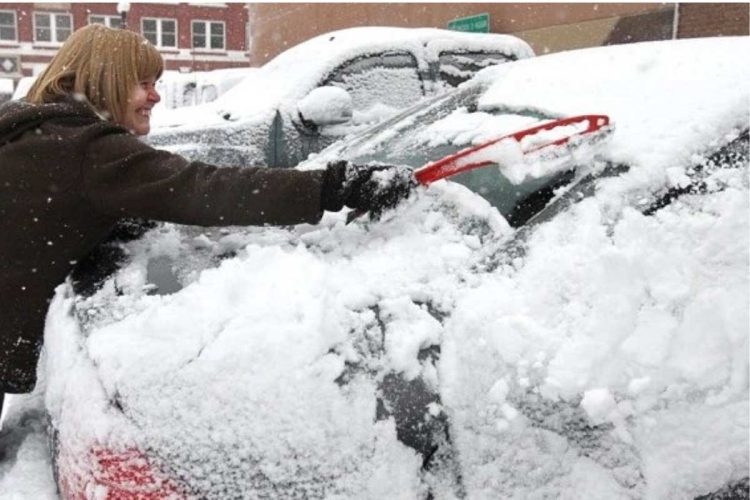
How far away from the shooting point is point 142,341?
4.97 feet

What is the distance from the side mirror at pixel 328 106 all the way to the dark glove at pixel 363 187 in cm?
345

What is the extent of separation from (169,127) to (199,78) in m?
10.1

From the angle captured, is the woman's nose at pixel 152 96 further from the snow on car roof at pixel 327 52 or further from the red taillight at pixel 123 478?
the snow on car roof at pixel 327 52

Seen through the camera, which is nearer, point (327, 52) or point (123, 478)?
point (123, 478)

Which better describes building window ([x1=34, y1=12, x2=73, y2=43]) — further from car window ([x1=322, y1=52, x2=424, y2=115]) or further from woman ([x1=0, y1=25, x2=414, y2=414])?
woman ([x1=0, y1=25, x2=414, y2=414])

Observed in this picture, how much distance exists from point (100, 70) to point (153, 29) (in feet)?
108

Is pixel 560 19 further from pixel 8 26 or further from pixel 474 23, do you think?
pixel 8 26

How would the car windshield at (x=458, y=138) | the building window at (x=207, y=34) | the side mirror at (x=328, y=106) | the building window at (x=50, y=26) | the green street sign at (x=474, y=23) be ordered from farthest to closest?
1. the building window at (x=207, y=34)
2. the building window at (x=50, y=26)
3. the green street sign at (x=474, y=23)
4. the side mirror at (x=328, y=106)
5. the car windshield at (x=458, y=138)

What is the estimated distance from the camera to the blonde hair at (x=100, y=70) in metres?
2.12

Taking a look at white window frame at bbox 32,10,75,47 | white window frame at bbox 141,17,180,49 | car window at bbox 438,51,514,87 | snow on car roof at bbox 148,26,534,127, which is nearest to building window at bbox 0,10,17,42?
white window frame at bbox 32,10,75,47

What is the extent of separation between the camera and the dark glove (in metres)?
1.84

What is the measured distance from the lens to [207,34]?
33094mm

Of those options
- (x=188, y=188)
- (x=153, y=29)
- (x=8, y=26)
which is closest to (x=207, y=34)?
(x=153, y=29)

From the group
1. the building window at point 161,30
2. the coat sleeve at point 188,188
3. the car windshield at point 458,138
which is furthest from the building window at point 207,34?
the coat sleeve at point 188,188
